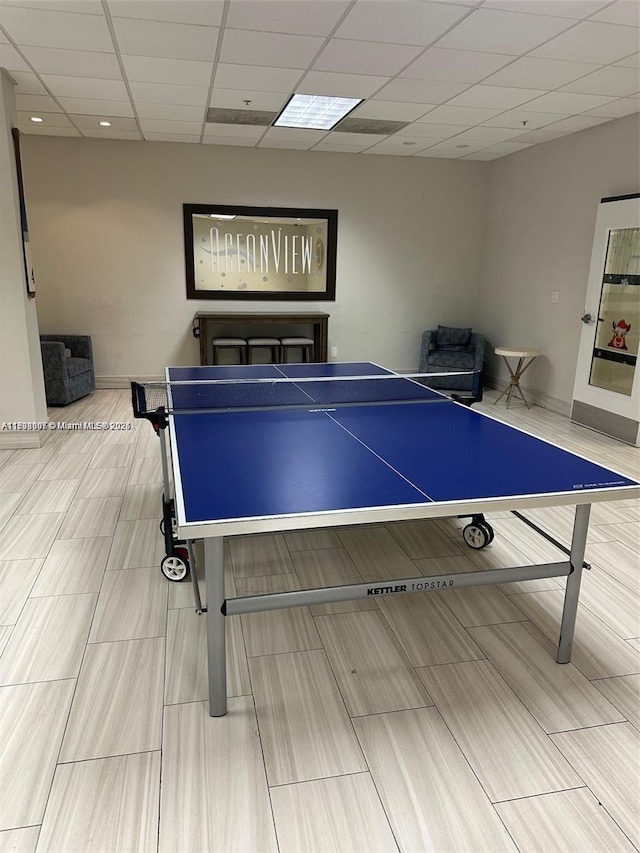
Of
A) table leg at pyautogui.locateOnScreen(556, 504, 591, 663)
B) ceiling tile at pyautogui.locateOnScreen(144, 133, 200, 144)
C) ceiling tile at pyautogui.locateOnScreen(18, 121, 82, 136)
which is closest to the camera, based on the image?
table leg at pyautogui.locateOnScreen(556, 504, 591, 663)

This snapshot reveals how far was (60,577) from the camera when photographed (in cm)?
273

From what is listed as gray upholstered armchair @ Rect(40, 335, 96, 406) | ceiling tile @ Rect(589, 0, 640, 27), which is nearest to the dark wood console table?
gray upholstered armchair @ Rect(40, 335, 96, 406)

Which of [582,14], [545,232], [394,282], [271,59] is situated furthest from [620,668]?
[394,282]

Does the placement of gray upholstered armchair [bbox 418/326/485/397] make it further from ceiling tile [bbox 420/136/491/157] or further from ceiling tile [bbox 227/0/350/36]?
ceiling tile [bbox 227/0/350/36]

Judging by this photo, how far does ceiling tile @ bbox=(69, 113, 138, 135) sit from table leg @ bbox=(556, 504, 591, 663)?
537cm

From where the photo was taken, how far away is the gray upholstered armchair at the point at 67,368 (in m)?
5.73

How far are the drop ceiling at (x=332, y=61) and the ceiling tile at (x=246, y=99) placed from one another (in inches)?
0.6

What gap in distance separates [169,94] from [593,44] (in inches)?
121

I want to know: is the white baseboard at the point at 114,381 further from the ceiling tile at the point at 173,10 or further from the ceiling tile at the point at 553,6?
the ceiling tile at the point at 553,6

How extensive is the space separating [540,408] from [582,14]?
4.07 meters

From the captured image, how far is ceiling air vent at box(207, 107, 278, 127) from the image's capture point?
500 centimetres

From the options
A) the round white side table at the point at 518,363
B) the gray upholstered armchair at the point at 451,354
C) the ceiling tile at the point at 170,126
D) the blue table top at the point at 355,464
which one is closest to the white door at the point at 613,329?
the round white side table at the point at 518,363

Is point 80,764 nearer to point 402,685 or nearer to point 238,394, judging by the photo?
point 402,685

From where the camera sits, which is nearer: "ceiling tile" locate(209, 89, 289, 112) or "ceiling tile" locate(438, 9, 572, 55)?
"ceiling tile" locate(438, 9, 572, 55)
